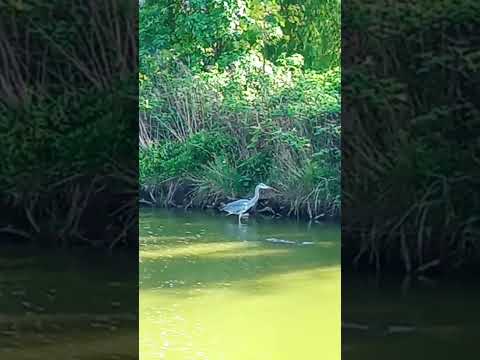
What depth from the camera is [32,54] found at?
8.69ft

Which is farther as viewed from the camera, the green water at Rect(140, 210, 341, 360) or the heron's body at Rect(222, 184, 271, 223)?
the heron's body at Rect(222, 184, 271, 223)

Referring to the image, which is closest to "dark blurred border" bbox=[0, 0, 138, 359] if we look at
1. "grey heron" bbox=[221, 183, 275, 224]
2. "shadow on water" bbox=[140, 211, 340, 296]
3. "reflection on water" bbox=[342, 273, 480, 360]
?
"reflection on water" bbox=[342, 273, 480, 360]

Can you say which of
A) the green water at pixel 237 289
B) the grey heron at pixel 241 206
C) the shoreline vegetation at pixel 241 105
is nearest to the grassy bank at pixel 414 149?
the green water at pixel 237 289

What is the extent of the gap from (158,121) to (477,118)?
9.31 metres

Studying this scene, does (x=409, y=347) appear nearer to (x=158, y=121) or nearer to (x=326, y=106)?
(x=326, y=106)

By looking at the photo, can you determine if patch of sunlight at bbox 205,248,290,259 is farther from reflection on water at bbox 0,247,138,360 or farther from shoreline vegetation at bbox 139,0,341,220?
reflection on water at bbox 0,247,138,360

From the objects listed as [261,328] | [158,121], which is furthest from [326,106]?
[261,328]

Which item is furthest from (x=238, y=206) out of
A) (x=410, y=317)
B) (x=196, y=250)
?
(x=410, y=317)

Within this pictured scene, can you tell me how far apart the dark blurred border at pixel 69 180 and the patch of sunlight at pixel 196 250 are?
17.4ft

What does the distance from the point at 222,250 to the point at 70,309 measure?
566 cm

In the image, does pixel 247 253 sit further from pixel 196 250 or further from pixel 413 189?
pixel 413 189

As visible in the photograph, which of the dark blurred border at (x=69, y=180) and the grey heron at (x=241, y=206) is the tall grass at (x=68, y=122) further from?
the grey heron at (x=241, y=206)

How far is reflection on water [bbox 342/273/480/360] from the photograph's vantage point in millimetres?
2498

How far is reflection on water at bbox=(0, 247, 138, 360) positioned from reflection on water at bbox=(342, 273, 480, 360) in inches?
25.5
